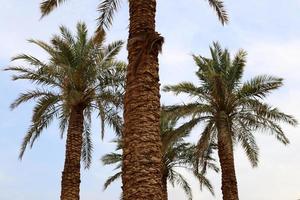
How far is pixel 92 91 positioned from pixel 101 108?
975 millimetres

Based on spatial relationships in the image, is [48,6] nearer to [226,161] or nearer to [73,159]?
[73,159]

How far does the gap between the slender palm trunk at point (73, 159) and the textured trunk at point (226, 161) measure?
680 cm

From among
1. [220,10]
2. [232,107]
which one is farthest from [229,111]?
[220,10]

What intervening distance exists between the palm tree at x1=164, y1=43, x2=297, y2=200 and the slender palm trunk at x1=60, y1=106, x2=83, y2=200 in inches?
212

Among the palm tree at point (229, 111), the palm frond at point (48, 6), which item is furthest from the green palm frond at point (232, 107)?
the palm frond at point (48, 6)

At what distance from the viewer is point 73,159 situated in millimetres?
20453

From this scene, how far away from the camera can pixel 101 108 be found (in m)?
22.3

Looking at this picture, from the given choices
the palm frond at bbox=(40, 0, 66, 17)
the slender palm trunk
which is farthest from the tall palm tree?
the slender palm trunk

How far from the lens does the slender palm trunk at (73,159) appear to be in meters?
19.7

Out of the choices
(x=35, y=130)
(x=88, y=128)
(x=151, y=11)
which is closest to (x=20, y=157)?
(x=35, y=130)

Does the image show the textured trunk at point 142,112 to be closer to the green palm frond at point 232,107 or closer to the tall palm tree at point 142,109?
the tall palm tree at point 142,109

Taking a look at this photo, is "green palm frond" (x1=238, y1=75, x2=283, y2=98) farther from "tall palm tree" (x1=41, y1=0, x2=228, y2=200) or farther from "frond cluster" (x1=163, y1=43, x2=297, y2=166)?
"tall palm tree" (x1=41, y1=0, x2=228, y2=200)

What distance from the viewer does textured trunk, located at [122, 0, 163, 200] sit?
8.35m

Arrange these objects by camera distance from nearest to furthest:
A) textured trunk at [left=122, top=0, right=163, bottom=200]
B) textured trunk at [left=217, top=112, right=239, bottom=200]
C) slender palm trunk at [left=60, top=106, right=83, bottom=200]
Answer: textured trunk at [left=122, top=0, right=163, bottom=200] → slender palm trunk at [left=60, top=106, right=83, bottom=200] → textured trunk at [left=217, top=112, right=239, bottom=200]
